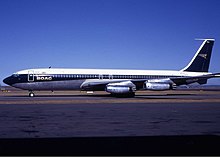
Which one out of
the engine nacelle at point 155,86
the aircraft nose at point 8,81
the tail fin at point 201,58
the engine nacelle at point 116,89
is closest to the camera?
the aircraft nose at point 8,81

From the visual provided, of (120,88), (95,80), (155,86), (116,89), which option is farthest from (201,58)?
(95,80)

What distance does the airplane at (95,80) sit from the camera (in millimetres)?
35500

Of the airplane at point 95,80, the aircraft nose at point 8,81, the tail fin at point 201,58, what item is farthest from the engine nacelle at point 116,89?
the tail fin at point 201,58

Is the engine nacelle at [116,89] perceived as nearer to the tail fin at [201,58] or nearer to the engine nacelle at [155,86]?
the engine nacelle at [155,86]

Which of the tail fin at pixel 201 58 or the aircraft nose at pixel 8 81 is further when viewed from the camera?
the tail fin at pixel 201 58

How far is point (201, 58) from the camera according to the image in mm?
44562

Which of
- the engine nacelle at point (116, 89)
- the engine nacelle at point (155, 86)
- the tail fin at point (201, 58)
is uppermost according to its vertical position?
the tail fin at point (201, 58)

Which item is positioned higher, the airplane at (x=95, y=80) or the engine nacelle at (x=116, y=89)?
the airplane at (x=95, y=80)

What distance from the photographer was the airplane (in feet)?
116

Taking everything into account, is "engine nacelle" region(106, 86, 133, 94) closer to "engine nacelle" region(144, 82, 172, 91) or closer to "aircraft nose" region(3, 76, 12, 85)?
"engine nacelle" region(144, 82, 172, 91)

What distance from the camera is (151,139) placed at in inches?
331

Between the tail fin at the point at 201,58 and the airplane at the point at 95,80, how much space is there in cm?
365

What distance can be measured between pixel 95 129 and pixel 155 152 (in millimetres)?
4030

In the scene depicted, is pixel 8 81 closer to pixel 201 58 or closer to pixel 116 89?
pixel 116 89
